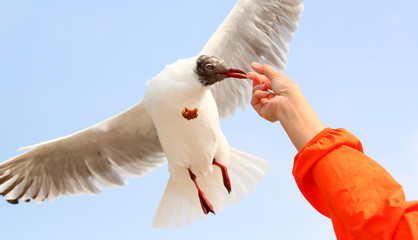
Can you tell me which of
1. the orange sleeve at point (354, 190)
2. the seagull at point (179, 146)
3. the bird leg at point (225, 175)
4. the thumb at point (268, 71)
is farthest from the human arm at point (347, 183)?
the bird leg at point (225, 175)

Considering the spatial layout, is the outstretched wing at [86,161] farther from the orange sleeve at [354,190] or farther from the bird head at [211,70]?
the orange sleeve at [354,190]

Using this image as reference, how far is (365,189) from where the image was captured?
29.7 inches

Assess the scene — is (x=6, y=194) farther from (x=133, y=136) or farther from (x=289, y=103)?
(x=289, y=103)

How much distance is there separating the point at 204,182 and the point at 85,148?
0.86 metres

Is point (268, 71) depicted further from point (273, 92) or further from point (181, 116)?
point (181, 116)

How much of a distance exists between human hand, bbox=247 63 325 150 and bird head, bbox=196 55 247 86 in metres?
1.34

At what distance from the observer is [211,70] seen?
94.0 inches

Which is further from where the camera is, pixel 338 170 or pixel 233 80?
pixel 233 80

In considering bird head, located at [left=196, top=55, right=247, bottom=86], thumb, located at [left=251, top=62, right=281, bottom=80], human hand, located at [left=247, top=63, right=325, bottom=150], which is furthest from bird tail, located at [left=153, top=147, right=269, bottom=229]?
human hand, located at [left=247, top=63, right=325, bottom=150]

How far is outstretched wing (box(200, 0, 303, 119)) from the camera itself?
10.4 ft

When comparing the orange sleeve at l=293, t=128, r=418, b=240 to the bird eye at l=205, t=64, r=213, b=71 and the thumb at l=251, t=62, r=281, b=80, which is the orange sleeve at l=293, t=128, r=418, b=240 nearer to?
the thumb at l=251, t=62, r=281, b=80

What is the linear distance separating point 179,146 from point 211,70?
1.41ft

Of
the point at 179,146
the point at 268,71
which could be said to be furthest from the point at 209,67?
the point at 268,71

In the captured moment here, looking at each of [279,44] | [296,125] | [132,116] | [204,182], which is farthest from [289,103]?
[279,44]
